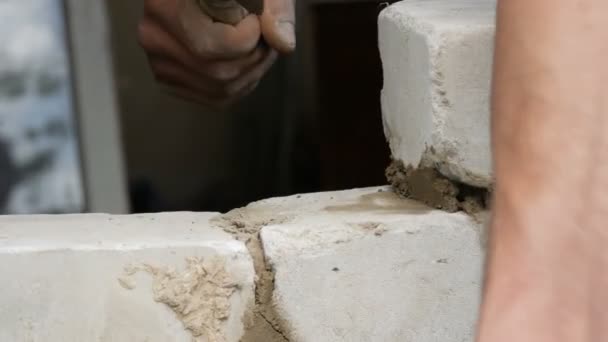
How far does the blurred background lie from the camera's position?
281 cm

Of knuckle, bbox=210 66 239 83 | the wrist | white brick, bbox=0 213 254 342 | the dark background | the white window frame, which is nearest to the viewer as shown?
the wrist

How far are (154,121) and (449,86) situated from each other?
323cm

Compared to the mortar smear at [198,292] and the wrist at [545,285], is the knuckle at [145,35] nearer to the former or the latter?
the mortar smear at [198,292]

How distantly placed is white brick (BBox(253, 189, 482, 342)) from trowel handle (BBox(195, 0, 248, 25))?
45cm

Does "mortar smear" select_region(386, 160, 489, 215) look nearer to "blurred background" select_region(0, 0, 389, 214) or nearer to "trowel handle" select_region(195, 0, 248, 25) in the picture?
"trowel handle" select_region(195, 0, 248, 25)

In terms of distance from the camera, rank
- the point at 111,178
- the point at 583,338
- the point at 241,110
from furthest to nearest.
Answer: the point at 241,110 → the point at 111,178 → the point at 583,338

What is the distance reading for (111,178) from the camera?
2.85 m

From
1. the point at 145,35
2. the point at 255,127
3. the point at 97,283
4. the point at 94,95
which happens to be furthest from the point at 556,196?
the point at 255,127

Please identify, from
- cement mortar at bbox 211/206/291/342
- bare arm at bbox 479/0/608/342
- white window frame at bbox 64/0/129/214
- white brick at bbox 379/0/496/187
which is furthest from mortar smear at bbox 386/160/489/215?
white window frame at bbox 64/0/129/214

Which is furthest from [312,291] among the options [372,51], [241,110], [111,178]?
[241,110]

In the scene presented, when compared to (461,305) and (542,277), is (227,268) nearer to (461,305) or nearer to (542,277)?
(461,305)

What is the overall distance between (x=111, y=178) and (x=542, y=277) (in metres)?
2.25

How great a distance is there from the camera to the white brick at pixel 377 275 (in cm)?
107

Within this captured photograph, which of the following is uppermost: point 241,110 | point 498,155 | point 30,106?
point 498,155
